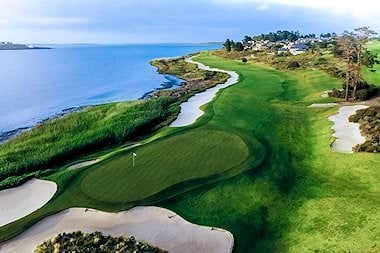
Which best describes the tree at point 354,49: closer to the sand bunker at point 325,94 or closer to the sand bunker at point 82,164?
the sand bunker at point 325,94

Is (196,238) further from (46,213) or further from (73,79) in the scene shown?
(73,79)

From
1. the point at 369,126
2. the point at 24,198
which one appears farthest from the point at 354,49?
the point at 24,198

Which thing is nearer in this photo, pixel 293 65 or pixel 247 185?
pixel 247 185

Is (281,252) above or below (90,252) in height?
below

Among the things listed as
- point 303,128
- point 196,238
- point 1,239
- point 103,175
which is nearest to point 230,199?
point 196,238

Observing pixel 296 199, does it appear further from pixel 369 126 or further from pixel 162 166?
pixel 369 126

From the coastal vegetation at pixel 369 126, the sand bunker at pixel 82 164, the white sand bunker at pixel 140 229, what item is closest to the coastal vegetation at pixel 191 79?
the coastal vegetation at pixel 369 126

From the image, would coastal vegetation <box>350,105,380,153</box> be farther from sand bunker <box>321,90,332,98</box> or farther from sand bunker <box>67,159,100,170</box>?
sand bunker <box>67,159,100,170</box>
